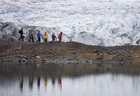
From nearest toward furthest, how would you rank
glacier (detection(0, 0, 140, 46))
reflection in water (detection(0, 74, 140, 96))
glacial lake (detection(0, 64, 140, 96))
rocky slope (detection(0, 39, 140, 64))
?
reflection in water (detection(0, 74, 140, 96)) < glacial lake (detection(0, 64, 140, 96)) < rocky slope (detection(0, 39, 140, 64)) < glacier (detection(0, 0, 140, 46))

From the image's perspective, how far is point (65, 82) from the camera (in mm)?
30188

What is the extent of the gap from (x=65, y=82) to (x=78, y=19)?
3576 centimetres

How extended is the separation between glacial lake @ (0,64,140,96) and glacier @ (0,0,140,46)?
64.6 ft


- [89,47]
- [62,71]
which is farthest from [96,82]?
[89,47]

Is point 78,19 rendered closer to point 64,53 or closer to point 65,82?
point 64,53

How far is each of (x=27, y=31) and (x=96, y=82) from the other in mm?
26896

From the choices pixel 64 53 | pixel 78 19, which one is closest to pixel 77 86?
pixel 64 53

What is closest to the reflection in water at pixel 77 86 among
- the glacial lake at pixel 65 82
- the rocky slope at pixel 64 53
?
the glacial lake at pixel 65 82

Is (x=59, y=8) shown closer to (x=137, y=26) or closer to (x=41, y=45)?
(x=137, y=26)

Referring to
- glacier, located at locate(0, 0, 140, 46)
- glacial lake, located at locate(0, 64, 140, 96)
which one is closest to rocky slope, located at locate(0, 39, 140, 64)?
glacier, located at locate(0, 0, 140, 46)

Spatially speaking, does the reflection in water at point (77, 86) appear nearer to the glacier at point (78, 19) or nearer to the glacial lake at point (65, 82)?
the glacial lake at point (65, 82)

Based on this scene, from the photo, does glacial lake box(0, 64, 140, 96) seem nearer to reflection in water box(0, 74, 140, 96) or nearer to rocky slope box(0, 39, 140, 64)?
reflection in water box(0, 74, 140, 96)

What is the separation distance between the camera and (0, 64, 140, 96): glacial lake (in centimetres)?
2602

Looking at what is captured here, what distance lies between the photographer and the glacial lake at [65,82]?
1024 inches
